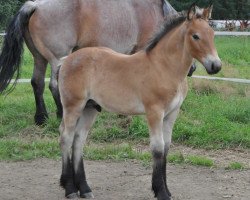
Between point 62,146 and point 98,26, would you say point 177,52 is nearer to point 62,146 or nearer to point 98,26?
point 62,146

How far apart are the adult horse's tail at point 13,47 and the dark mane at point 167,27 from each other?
3.00 m

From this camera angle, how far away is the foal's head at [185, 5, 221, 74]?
4453mm

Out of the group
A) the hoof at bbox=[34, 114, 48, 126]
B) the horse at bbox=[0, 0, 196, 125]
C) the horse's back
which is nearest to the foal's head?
the horse at bbox=[0, 0, 196, 125]

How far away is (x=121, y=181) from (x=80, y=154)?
27.9 inches

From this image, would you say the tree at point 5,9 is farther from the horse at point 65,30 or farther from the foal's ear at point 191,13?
the foal's ear at point 191,13

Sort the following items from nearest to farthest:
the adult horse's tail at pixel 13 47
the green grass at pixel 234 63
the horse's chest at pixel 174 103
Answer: the horse's chest at pixel 174 103
the adult horse's tail at pixel 13 47
the green grass at pixel 234 63

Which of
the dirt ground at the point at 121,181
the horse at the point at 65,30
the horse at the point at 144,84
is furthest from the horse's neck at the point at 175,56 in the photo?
the horse at the point at 65,30

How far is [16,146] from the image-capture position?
6793 millimetres

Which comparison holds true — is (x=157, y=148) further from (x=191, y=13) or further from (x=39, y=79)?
(x=39, y=79)

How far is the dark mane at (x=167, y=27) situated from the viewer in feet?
15.6

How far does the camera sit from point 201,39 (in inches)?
178

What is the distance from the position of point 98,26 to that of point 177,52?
9.29ft

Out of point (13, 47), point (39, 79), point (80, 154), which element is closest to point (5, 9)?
point (39, 79)

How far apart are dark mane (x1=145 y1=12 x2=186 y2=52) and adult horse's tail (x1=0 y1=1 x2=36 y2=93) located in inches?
118
